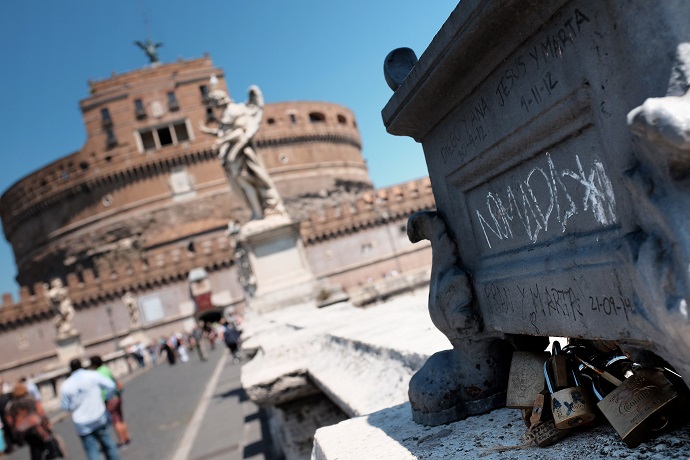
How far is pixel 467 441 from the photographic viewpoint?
1.44 m

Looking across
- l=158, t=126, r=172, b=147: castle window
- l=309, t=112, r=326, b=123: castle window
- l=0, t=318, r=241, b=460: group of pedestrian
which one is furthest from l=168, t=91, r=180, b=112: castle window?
l=0, t=318, r=241, b=460: group of pedestrian

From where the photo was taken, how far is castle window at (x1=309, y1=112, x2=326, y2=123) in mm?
46688

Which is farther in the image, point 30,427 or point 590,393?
point 30,427

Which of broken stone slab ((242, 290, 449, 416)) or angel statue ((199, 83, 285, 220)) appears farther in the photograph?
angel statue ((199, 83, 285, 220))

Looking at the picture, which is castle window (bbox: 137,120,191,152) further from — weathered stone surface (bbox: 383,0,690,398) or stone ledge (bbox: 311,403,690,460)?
weathered stone surface (bbox: 383,0,690,398)

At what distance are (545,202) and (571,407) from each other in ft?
1.33

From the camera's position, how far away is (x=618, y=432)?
115cm

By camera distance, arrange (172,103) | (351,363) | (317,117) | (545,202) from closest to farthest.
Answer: (545,202)
(351,363)
(172,103)
(317,117)

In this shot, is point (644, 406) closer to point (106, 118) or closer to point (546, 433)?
point (546, 433)

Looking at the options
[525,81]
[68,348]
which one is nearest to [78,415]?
[525,81]

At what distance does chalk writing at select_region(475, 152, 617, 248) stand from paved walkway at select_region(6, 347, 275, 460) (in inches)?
204

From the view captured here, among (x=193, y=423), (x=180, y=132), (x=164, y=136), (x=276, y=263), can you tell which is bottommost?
(x=193, y=423)

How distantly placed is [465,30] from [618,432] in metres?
0.76

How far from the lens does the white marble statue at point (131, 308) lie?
1315 inches
